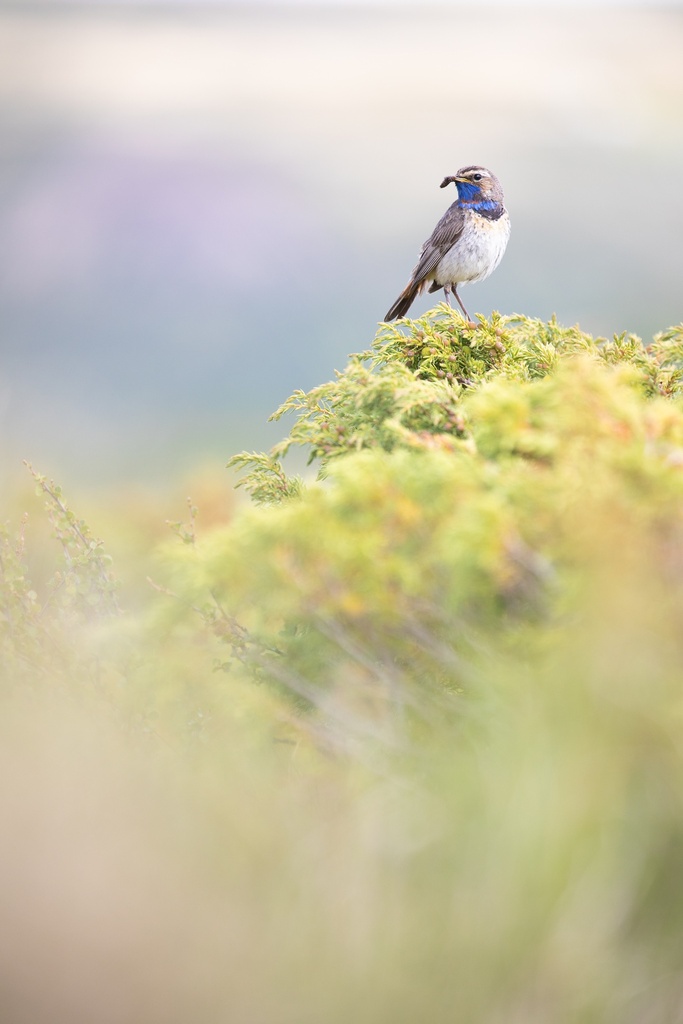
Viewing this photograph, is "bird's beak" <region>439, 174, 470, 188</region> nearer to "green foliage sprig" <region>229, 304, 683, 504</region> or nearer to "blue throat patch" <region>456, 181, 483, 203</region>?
"blue throat patch" <region>456, 181, 483, 203</region>

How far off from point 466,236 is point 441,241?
118mm

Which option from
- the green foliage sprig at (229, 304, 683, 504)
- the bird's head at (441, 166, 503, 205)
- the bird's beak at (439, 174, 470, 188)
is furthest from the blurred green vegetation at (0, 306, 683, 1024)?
the bird's head at (441, 166, 503, 205)

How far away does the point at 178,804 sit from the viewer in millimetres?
1062

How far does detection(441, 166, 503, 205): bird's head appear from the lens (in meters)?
4.05

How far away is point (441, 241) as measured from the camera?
162 inches

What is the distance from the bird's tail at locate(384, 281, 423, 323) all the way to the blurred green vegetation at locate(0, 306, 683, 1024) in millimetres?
2348

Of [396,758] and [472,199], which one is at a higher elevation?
[472,199]

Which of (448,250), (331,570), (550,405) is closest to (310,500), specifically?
(331,570)

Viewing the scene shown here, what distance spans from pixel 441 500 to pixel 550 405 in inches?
11.3

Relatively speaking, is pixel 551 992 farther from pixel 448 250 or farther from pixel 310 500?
pixel 448 250

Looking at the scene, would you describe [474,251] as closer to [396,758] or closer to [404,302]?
[404,302]

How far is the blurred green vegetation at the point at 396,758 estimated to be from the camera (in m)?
0.92

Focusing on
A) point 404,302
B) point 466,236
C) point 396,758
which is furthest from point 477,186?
point 396,758

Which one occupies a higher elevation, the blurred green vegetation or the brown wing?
the brown wing
